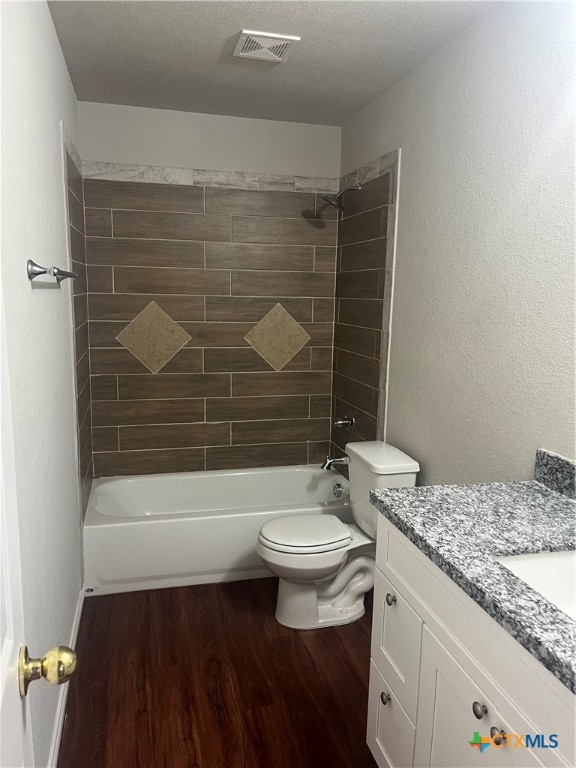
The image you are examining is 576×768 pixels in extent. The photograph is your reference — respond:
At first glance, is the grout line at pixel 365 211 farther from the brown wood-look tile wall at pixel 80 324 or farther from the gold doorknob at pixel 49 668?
the gold doorknob at pixel 49 668

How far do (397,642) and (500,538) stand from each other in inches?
18.3

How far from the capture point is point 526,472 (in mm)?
1868

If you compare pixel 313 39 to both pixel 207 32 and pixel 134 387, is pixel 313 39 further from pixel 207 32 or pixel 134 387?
pixel 134 387

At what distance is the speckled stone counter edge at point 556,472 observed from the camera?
5.43 ft

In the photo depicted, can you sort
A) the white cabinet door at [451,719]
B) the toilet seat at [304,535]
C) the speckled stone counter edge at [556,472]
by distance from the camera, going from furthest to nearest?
the toilet seat at [304,535] < the speckled stone counter edge at [556,472] < the white cabinet door at [451,719]

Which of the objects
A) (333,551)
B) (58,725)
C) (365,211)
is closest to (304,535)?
(333,551)

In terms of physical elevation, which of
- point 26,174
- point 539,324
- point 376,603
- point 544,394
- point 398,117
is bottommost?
point 376,603

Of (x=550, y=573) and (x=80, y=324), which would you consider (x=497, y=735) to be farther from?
(x=80, y=324)

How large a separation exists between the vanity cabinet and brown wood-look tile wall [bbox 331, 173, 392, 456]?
146 cm

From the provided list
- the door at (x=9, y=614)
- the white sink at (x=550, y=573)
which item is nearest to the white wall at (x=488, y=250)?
the white sink at (x=550, y=573)

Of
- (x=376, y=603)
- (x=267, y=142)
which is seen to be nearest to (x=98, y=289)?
(x=267, y=142)

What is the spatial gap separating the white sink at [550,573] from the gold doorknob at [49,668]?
3.21 feet

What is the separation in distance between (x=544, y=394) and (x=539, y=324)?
220 mm

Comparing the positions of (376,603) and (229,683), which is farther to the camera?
(229,683)
